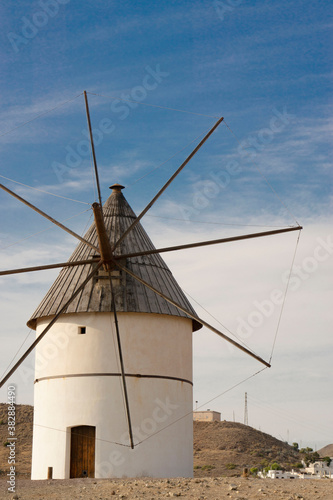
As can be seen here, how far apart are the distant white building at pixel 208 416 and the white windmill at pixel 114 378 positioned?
29061 mm

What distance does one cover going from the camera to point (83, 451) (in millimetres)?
17812

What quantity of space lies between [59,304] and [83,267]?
1.40 meters

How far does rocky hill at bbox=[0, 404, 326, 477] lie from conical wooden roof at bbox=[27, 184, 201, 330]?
50.1ft

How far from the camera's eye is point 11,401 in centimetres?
1622

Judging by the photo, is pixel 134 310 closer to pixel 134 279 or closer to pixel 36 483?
pixel 134 279

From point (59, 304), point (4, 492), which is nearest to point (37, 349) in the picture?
point (59, 304)

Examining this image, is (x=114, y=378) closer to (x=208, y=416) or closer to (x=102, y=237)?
(x=102, y=237)

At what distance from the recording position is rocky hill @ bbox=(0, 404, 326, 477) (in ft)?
116

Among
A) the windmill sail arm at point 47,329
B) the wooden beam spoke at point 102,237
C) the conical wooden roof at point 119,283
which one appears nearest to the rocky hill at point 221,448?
the conical wooden roof at point 119,283

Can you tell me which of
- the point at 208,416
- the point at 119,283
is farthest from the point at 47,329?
the point at 208,416

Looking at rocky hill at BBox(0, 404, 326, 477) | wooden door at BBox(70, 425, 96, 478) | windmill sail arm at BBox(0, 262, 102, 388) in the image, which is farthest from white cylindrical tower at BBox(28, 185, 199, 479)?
rocky hill at BBox(0, 404, 326, 477)

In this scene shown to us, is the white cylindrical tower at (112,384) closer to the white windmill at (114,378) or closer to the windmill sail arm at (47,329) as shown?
the white windmill at (114,378)

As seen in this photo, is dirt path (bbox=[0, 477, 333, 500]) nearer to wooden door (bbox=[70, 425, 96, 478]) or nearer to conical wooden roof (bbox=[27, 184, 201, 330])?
wooden door (bbox=[70, 425, 96, 478])

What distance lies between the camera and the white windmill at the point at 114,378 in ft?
58.0
